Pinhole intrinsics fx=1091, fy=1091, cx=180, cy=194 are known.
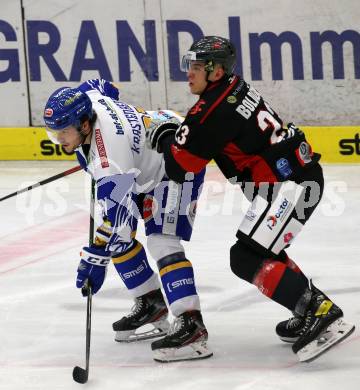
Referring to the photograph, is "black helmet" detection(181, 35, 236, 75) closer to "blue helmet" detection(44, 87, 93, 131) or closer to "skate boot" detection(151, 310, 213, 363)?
"blue helmet" detection(44, 87, 93, 131)

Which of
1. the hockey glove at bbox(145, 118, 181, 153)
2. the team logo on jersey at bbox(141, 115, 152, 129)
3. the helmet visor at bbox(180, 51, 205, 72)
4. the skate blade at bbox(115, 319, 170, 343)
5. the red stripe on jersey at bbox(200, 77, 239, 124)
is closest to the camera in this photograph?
the red stripe on jersey at bbox(200, 77, 239, 124)

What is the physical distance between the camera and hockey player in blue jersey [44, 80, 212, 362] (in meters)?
3.88

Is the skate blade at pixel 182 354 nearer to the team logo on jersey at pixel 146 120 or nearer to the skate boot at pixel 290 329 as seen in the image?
the skate boot at pixel 290 329

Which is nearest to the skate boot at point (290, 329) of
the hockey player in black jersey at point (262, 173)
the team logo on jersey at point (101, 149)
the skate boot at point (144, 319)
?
the hockey player in black jersey at point (262, 173)

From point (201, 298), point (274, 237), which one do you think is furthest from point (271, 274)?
point (201, 298)

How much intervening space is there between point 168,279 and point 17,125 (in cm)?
490

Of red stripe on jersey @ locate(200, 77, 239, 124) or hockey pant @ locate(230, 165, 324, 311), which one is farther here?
hockey pant @ locate(230, 165, 324, 311)

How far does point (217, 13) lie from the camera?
8086 millimetres

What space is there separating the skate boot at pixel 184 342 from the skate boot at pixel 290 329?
29 cm

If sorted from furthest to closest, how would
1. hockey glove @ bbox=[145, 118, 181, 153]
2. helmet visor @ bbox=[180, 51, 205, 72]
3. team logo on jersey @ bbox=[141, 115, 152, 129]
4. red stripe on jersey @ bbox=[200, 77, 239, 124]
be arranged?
team logo on jersey @ bbox=[141, 115, 152, 129] → hockey glove @ bbox=[145, 118, 181, 153] → helmet visor @ bbox=[180, 51, 205, 72] → red stripe on jersey @ bbox=[200, 77, 239, 124]

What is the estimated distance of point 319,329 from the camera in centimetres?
382

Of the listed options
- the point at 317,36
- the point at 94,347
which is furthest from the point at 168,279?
the point at 317,36

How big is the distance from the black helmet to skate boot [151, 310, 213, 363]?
3.03 ft

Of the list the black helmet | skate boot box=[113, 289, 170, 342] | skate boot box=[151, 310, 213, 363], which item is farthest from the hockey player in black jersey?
skate boot box=[113, 289, 170, 342]
